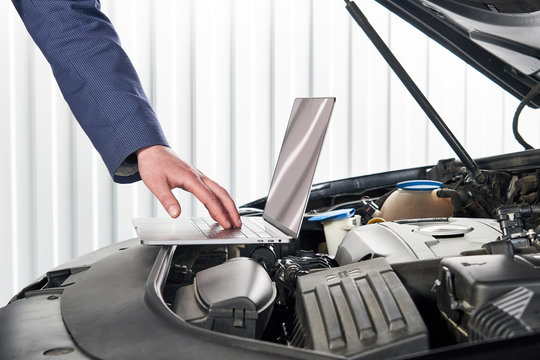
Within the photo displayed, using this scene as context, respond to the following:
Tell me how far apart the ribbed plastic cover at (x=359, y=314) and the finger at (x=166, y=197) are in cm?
40

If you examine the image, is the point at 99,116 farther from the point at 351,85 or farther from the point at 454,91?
the point at 454,91

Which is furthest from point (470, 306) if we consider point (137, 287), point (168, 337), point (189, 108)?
point (189, 108)

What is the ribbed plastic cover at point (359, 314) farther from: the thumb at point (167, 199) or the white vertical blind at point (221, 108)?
the white vertical blind at point (221, 108)

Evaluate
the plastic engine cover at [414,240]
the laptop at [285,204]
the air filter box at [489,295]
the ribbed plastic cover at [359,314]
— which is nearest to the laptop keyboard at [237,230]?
the laptop at [285,204]

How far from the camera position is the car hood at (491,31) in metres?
0.98

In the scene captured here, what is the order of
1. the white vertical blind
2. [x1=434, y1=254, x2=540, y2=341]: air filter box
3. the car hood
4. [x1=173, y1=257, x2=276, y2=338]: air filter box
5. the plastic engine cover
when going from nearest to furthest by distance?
[x1=434, y1=254, x2=540, y2=341]: air filter box → [x1=173, y1=257, x2=276, y2=338]: air filter box → the plastic engine cover → the car hood → the white vertical blind

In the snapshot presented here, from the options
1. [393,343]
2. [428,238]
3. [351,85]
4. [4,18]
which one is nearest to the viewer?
[393,343]

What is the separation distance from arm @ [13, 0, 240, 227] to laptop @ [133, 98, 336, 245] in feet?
0.38

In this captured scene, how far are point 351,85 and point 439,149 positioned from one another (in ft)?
2.11

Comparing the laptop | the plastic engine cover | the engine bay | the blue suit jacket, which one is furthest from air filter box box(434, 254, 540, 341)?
Answer: the blue suit jacket

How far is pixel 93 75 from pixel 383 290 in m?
0.81

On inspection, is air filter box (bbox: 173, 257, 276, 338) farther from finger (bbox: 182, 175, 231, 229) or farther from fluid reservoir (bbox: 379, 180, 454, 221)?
fluid reservoir (bbox: 379, 180, 454, 221)

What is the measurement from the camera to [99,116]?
122 cm

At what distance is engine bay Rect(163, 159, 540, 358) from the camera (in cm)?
57
